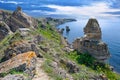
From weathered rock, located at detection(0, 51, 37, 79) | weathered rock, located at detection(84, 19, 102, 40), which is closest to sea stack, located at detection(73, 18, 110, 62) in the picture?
weathered rock, located at detection(84, 19, 102, 40)

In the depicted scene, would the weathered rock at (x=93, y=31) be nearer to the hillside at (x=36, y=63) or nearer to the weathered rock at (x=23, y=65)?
the hillside at (x=36, y=63)

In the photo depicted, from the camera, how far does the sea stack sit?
39562mm

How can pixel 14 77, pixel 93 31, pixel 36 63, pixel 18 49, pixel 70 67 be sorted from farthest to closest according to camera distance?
1. pixel 93 31
2. pixel 70 67
3. pixel 18 49
4. pixel 36 63
5. pixel 14 77

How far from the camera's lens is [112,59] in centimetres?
9819

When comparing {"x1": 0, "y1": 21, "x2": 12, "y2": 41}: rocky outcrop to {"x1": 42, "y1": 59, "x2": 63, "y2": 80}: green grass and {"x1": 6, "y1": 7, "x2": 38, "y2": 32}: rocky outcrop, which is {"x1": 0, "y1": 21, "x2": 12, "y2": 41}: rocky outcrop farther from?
{"x1": 42, "y1": 59, "x2": 63, "y2": 80}: green grass

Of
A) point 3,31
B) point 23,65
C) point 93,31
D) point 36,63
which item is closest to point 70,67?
point 36,63

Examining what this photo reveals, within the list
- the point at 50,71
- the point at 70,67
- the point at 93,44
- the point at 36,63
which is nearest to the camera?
the point at 50,71

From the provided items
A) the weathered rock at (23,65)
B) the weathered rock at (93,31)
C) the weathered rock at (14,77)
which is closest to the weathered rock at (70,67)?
the weathered rock at (23,65)

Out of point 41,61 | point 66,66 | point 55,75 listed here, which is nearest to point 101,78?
point 66,66

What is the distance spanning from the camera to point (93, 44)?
1575 inches

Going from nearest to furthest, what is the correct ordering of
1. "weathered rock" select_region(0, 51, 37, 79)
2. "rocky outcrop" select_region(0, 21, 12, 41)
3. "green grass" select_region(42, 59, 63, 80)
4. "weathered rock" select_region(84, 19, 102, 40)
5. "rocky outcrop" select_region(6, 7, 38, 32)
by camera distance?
1. "weathered rock" select_region(0, 51, 37, 79)
2. "green grass" select_region(42, 59, 63, 80)
3. "weathered rock" select_region(84, 19, 102, 40)
4. "rocky outcrop" select_region(0, 21, 12, 41)
5. "rocky outcrop" select_region(6, 7, 38, 32)

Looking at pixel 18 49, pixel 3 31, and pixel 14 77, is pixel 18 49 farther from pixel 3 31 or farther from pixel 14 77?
pixel 3 31

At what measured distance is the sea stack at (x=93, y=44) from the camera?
39562mm

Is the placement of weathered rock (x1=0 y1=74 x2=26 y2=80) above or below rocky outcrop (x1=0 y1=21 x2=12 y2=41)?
above
